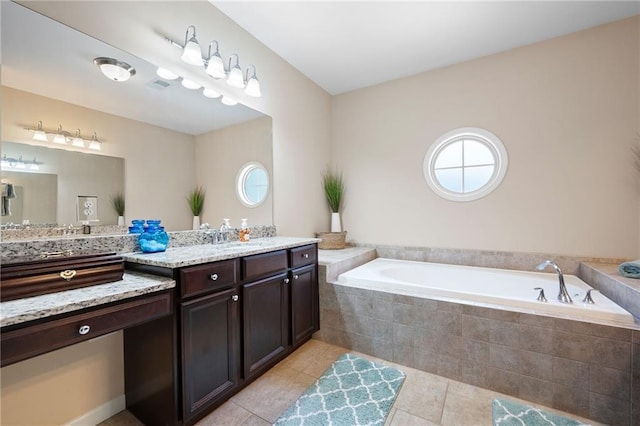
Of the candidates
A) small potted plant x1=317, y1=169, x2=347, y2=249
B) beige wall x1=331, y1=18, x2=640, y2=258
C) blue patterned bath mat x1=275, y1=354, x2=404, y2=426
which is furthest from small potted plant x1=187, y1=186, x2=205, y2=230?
beige wall x1=331, y1=18, x2=640, y2=258

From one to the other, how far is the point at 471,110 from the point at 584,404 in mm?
2434

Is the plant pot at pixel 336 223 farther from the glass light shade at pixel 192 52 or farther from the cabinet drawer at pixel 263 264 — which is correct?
the glass light shade at pixel 192 52

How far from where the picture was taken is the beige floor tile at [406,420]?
1.41 m

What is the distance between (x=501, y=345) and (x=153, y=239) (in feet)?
7.38

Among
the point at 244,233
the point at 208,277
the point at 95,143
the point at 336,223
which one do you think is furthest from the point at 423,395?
the point at 95,143

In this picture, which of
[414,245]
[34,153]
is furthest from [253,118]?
[414,245]

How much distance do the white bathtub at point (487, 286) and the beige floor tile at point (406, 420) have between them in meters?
0.74

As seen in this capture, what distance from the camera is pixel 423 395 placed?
1638 mm

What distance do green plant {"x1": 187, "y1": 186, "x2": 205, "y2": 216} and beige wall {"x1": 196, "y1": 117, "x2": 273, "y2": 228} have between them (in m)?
0.04

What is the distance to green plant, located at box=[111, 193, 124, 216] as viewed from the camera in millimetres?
1520

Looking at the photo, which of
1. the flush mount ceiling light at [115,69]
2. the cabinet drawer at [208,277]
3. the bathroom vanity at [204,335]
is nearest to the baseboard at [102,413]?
the bathroom vanity at [204,335]

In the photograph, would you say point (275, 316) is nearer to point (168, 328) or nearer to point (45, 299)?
point (168, 328)

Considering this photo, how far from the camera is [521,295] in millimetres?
2104

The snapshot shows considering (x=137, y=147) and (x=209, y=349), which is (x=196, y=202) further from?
(x=209, y=349)
